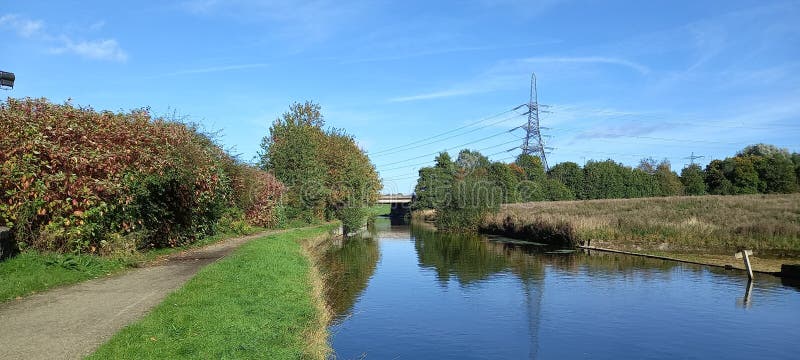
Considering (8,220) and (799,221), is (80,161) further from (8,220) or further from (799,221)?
(799,221)

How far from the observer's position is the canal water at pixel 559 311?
1340 cm

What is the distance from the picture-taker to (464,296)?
1978cm

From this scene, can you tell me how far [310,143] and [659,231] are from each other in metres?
25.1

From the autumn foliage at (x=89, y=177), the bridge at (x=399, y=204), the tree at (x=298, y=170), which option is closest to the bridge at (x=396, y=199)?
the bridge at (x=399, y=204)

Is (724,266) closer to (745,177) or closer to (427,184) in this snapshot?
(745,177)

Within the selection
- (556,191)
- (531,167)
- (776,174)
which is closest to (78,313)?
(556,191)

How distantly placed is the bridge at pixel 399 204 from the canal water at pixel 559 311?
7793 cm

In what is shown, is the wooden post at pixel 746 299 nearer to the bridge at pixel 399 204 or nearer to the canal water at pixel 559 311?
the canal water at pixel 559 311

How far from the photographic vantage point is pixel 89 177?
49.8 ft

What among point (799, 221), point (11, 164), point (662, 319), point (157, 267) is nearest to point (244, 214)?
point (157, 267)

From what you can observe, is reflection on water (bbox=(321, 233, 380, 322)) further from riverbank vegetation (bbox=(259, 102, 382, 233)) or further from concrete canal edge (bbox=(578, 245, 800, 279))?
concrete canal edge (bbox=(578, 245, 800, 279))

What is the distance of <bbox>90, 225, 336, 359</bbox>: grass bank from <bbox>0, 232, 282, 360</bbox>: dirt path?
40cm

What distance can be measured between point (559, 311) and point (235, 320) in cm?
1035

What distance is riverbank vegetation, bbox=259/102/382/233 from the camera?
140 ft
